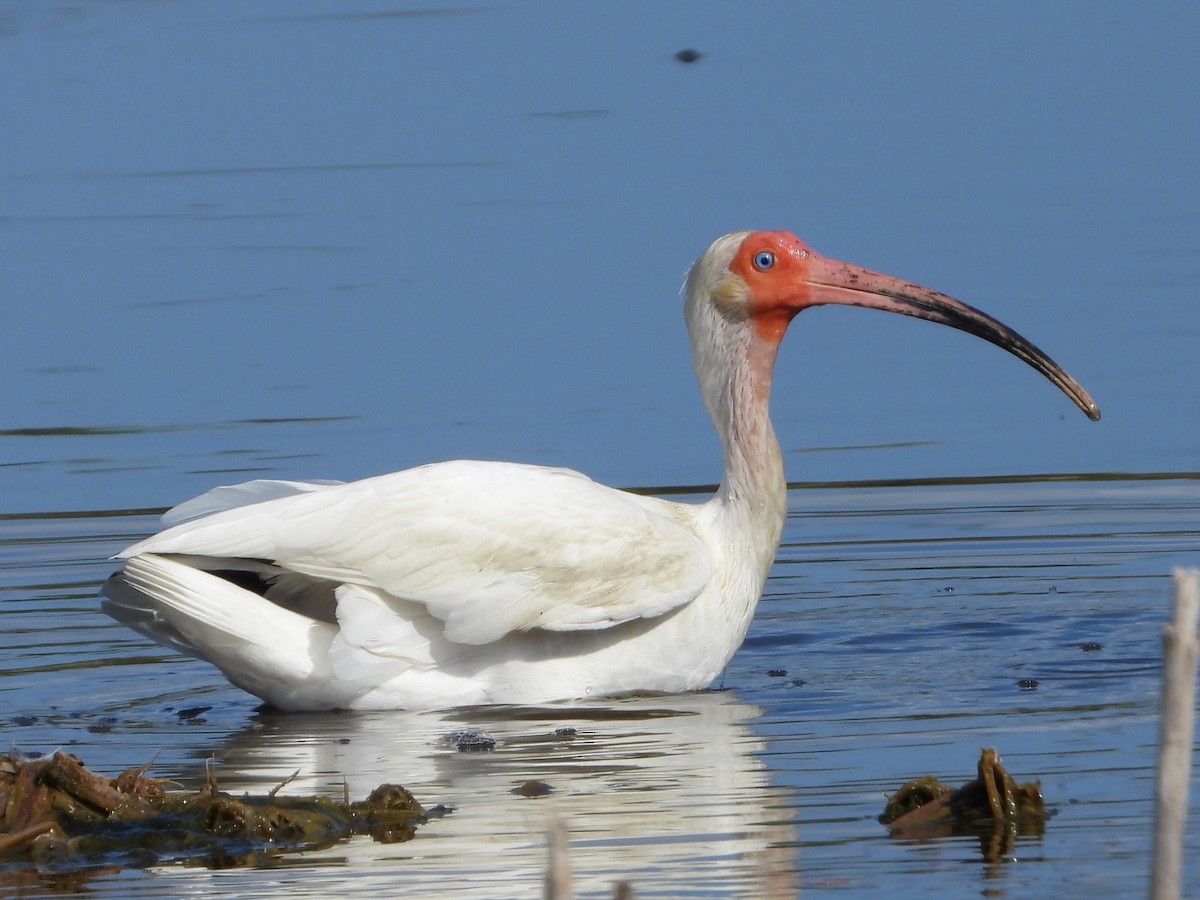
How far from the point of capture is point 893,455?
11.6 metres

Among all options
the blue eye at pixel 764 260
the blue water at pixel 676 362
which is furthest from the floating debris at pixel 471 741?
the blue eye at pixel 764 260

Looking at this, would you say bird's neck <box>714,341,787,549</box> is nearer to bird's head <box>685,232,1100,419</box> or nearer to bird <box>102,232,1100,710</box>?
bird's head <box>685,232,1100,419</box>

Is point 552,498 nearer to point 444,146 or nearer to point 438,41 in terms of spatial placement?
point 444,146

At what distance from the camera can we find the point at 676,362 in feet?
42.3

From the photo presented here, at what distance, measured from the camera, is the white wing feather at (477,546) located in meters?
8.33

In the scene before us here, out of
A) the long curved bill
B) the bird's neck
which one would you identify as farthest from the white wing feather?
the long curved bill

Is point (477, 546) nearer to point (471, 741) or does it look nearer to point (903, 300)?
point (471, 741)

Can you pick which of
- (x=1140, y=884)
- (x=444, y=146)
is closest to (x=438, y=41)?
(x=444, y=146)

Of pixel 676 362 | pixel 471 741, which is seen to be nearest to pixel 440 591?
pixel 471 741

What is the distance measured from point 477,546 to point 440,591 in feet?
0.70

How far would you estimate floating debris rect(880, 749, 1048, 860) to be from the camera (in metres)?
6.31

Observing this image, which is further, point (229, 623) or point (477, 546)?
point (477, 546)

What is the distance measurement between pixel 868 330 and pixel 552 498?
534 cm

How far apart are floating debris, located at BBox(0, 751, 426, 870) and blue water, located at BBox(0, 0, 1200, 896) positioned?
0.85 ft
